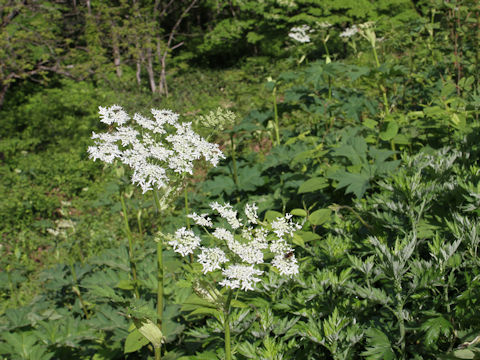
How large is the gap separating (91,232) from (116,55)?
8.00 metres

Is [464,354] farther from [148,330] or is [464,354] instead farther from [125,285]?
[125,285]

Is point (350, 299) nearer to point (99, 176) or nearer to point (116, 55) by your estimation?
point (99, 176)

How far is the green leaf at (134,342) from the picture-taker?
168 cm

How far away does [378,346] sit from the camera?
4.49 feet

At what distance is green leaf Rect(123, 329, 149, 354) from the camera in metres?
1.68

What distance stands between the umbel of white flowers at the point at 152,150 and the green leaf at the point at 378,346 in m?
0.87

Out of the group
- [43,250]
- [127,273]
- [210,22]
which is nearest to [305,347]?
[127,273]

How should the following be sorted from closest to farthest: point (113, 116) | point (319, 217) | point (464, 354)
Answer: point (464, 354), point (113, 116), point (319, 217)

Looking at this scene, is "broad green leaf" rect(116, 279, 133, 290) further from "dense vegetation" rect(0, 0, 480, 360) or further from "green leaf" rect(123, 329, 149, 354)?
"green leaf" rect(123, 329, 149, 354)

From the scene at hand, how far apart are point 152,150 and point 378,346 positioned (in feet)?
3.59

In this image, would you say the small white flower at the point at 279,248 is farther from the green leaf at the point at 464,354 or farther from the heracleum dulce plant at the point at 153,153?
the green leaf at the point at 464,354

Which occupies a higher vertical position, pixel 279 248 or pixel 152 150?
pixel 152 150

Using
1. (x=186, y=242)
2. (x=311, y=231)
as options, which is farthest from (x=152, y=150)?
(x=311, y=231)

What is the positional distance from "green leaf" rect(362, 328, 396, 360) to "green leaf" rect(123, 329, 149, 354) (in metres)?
0.96
